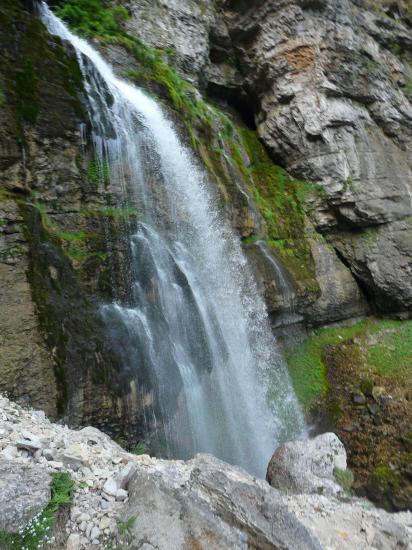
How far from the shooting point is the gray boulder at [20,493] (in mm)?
2123

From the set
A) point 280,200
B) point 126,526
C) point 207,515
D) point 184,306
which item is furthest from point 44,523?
point 280,200

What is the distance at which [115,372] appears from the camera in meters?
4.45

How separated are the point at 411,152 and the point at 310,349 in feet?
27.7

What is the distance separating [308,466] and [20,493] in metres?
3.97

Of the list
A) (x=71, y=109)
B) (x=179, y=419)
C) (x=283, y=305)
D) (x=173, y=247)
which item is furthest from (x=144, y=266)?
(x=283, y=305)

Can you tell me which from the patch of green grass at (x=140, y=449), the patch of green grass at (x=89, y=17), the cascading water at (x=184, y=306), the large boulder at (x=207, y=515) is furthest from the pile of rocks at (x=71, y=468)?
the patch of green grass at (x=89, y=17)

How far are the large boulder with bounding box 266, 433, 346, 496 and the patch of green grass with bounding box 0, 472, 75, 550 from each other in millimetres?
3242

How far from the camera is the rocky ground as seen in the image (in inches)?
92.0

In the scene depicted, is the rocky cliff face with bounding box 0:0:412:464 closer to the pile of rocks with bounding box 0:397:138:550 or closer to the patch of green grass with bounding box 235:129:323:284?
the patch of green grass with bounding box 235:129:323:284

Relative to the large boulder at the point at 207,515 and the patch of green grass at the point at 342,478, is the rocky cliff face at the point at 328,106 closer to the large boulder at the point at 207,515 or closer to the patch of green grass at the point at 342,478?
the patch of green grass at the point at 342,478

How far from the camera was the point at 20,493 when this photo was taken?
2.26m

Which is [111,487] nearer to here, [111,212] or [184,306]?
[184,306]

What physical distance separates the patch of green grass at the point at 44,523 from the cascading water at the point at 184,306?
209cm

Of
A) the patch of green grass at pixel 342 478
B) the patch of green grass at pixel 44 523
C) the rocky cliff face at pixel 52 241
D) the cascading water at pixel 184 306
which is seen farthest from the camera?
the cascading water at pixel 184 306
